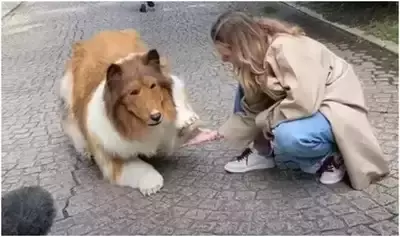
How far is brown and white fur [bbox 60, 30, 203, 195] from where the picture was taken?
13.5ft

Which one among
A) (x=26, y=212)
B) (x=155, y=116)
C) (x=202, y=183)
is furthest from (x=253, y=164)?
(x=26, y=212)

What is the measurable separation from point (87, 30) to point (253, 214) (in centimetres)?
756

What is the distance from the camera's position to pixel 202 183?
4547mm

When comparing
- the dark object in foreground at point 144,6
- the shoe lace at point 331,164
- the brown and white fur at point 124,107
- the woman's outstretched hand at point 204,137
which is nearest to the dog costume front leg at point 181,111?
the brown and white fur at point 124,107

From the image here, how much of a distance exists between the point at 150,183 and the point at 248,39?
1.21 metres

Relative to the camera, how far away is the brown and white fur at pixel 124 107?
4117mm

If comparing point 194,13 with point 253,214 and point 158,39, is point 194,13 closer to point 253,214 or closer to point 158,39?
point 158,39

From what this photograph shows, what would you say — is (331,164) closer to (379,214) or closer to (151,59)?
(379,214)

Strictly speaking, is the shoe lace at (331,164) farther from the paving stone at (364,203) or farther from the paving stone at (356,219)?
the paving stone at (356,219)

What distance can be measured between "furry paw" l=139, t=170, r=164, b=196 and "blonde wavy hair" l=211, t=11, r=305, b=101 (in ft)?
2.98

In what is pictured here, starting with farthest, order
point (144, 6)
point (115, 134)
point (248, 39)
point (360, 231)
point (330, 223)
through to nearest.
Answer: point (144, 6) < point (115, 134) < point (248, 39) < point (330, 223) < point (360, 231)

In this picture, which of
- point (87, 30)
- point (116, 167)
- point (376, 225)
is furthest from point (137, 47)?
point (87, 30)

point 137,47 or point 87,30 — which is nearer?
point 137,47

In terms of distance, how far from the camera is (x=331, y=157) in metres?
4.23
